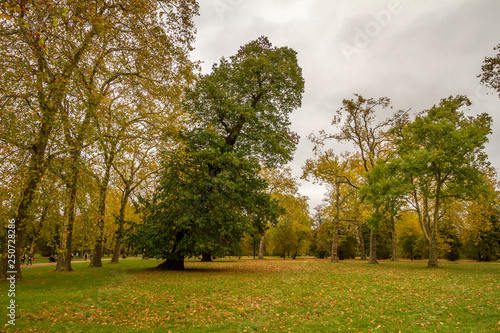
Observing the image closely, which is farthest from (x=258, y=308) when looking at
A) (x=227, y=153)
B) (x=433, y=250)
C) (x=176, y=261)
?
(x=433, y=250)

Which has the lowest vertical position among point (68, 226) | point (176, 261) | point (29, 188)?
point (176, 261)

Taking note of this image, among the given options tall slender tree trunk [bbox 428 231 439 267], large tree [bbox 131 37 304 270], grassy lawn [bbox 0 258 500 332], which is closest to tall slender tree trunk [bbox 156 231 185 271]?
large tree [bbox 131 37 304 270]

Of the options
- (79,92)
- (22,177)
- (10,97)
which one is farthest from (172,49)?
(22,177)

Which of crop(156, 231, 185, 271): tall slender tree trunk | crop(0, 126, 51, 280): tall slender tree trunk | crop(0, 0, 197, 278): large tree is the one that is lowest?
crop(156, 231, 185, 271): tall slender tree trunk

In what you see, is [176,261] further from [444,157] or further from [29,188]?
[444,157]

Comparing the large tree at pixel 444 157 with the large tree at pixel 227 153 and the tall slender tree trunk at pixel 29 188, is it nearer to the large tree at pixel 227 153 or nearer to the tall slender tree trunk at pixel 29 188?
the large tree at pixel 227 153

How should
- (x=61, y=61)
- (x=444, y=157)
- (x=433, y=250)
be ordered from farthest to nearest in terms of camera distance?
(x=433, y=250), (x=444, y=157), (x=61, y=61)

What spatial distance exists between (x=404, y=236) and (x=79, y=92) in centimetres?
5638

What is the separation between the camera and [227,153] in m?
16.9

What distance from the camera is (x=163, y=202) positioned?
18.8m

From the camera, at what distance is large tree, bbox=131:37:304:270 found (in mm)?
17266

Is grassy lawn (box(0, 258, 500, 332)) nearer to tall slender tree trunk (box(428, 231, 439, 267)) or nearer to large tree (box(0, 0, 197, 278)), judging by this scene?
large tree (box(0, 0, 197, 278))

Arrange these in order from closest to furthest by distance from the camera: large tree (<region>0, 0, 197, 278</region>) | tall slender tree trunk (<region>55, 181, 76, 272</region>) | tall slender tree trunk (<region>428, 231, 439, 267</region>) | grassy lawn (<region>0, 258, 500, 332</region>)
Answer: grassy lawn (<region>0, 258, 500, 332</region>) < large tree (<region>0, 0, 197, 278</region>) < tall slender tree trunk (<region>55, 181, 76, 272</region>) < tall slender tree trunk (<region>428, 231, 439, 267</region>)

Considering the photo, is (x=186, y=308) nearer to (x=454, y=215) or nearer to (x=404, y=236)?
(x=454, y=215)
